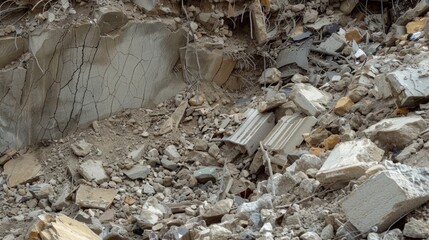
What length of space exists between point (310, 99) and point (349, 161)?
152 cm

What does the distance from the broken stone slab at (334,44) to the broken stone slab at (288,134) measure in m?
1.09

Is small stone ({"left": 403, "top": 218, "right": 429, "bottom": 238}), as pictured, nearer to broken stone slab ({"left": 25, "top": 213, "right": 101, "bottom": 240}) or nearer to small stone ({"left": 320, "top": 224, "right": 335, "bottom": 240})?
small stone ({"left": 320, "top": 224, "right": 335, "bottom": 240})

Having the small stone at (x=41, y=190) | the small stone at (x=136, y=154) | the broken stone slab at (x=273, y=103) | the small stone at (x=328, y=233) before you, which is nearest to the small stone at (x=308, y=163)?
the small stone at (x=328, y=233)

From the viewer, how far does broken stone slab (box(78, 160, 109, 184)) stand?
A: 5.00m

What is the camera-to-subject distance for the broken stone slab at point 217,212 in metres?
3.93

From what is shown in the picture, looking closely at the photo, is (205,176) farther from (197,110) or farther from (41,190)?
(41,190)

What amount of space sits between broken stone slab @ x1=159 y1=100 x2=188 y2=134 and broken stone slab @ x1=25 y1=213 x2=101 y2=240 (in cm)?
156

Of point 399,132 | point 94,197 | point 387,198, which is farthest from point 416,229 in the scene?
point 94,197

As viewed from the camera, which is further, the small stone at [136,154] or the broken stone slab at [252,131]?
the small stone at [136,154]

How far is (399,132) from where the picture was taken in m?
3.79

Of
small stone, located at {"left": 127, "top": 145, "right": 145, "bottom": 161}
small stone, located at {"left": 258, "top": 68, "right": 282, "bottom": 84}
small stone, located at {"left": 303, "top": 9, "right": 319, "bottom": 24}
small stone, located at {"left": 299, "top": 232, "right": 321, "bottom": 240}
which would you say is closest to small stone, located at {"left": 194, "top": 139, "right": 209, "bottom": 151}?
small stone, located at {"left": 127, "top": 145, "right": 145, "bottom": 161}

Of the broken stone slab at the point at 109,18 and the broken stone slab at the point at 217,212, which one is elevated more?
the broken stone slab at the point at 109,18

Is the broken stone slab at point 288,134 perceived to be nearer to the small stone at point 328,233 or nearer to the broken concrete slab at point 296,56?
the broken concrete slab at point 296,56

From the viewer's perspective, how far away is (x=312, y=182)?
3691 millimetres
